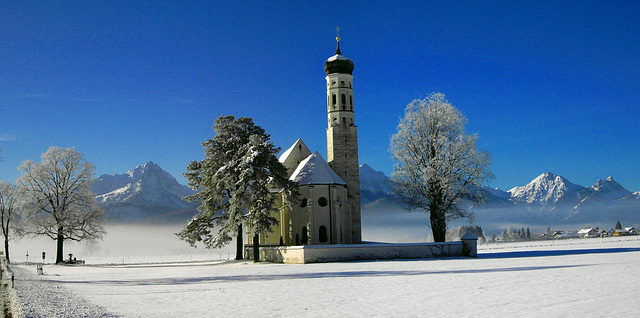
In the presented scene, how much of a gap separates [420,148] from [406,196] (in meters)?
4.14

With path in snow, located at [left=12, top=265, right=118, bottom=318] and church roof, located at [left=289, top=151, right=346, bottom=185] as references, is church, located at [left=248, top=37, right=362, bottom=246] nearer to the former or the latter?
church roof, located at [left=289, top=151, right=346, bottom=185]

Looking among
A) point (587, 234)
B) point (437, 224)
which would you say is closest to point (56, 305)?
point (437, 224)

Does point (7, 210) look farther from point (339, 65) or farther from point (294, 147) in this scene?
point (339, 65)

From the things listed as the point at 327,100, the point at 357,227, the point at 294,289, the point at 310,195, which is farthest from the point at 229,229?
the point at 294,289

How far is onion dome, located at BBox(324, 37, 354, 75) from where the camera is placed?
5441cm

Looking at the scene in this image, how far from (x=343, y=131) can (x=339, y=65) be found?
6490 mm

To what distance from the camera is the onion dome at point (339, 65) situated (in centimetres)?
5441

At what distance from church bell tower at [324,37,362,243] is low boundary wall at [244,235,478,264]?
1155 centimetres

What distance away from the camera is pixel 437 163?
4400 cm

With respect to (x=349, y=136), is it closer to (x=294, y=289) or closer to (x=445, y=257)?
(x=445, y=257)

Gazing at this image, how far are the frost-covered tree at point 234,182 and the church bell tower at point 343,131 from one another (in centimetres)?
1008

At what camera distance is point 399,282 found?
70.4 ft

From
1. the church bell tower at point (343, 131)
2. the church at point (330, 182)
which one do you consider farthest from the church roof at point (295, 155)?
the church bell tower at point (343, 131)

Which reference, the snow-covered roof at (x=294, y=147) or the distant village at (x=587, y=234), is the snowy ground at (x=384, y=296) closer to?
the snow-covered roof at (x=294, y=147)
